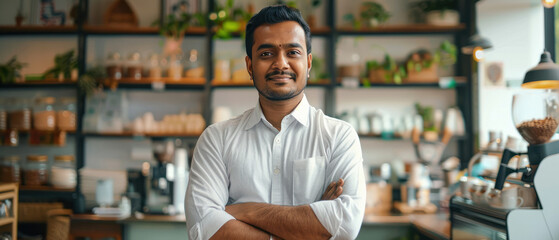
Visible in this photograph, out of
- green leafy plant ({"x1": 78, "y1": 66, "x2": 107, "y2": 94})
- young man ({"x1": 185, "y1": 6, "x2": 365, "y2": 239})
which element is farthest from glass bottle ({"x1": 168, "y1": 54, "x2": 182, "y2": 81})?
young man ({"x1": 185, "y1": 6, "x2": 365, "y2": 239})

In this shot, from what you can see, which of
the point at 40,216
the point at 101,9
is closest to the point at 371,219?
the point at 40,216

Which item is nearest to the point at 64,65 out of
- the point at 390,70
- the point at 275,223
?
the point at 390,70

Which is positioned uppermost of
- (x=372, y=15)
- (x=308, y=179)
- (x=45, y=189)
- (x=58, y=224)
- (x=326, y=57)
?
(x=372, y=15)

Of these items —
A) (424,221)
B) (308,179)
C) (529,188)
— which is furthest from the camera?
(424,221)

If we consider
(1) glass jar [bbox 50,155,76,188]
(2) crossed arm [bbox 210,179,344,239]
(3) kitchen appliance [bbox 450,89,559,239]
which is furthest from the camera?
(1) glass jar [bbox 50,155,76,188]

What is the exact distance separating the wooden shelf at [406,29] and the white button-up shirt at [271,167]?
2.94 meters

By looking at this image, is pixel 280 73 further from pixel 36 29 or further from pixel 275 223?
pixel 36 29

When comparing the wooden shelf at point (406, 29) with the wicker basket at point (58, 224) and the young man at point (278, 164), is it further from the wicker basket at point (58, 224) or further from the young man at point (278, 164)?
the wicker basket at point (58, 224)

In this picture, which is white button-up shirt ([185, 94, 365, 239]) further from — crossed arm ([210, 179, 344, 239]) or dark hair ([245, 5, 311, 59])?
dark hair ([245, 5, 311, 59])

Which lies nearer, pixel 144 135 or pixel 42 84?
pixel 144 135

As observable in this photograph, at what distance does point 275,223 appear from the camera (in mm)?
1394

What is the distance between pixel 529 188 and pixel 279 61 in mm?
1428

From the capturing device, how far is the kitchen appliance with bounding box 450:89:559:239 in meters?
1.96

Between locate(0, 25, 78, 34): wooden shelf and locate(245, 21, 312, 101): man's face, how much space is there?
368 cm
